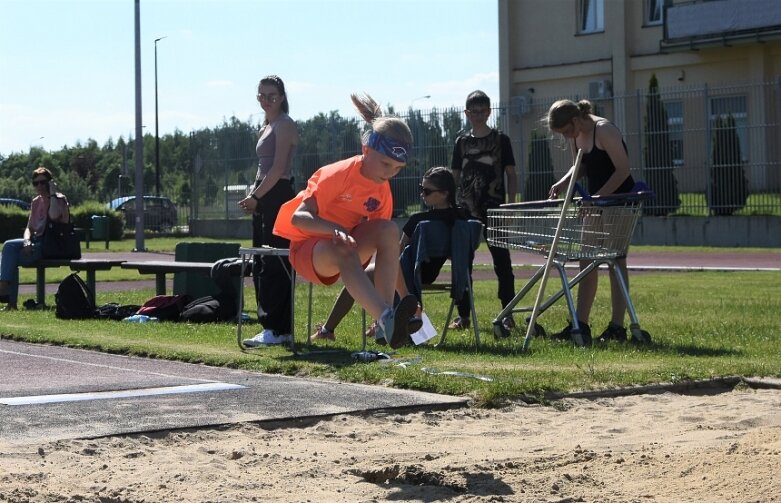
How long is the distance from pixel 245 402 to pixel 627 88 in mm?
37507

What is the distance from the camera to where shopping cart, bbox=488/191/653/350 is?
9938mm

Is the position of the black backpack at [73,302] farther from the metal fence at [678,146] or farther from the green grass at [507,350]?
the metal fence at [678,146]

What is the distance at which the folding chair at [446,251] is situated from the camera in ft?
32.6

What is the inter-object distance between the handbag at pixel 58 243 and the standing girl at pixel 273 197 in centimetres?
523

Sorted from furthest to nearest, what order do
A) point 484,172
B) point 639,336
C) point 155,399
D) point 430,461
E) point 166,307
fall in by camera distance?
point 166,307 < point 484,172 < point 639,336 < point 155,399 < point 430,461

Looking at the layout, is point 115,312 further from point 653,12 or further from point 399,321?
point 653,12

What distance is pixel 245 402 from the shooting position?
7.07 metres

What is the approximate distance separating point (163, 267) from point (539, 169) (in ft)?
65.8

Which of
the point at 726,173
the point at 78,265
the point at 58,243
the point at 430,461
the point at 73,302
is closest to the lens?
the point at 430,461

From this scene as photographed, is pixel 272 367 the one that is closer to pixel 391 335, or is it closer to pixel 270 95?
pixel 391 335

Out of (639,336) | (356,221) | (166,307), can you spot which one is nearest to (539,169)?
(166,307)

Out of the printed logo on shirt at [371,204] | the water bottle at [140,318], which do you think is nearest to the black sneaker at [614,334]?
the printed logo on shirt at [371,204]

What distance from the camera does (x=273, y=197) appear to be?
10.5 m

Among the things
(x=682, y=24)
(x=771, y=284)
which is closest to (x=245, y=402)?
(x=771, y=284)
